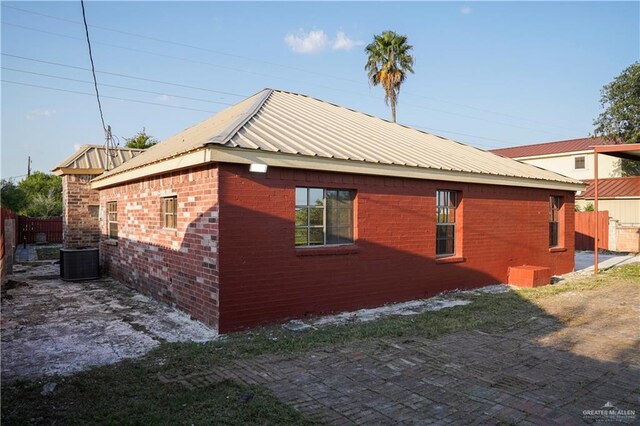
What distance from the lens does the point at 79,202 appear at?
49.8 ft

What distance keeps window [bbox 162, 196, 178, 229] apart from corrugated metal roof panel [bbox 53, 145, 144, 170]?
25.0ft

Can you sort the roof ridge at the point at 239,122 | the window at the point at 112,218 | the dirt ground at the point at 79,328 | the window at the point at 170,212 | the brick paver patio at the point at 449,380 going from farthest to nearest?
the window at the point at 112,218 < the window at the point at 170,212 < the roof ridge at the point at 239,122 < the dirt ground at the point at 79,328 < the brick paver patio at the point at 449,380

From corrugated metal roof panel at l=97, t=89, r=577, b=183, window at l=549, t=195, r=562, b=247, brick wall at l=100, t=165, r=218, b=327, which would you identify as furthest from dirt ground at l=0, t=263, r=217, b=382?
window at l=549, t=195, r=562, b=247

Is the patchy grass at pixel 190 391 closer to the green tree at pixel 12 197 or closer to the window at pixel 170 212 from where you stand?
the window at pixel 170 212

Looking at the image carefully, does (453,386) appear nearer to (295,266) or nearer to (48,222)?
(295,266)

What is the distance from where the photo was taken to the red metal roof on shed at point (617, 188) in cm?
2742

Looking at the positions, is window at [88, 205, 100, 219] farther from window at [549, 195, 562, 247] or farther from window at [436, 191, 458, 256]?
window at [549, 195, 562, 247]

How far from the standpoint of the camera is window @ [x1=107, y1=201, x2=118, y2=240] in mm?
12742

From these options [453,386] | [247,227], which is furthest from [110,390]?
[453,386]

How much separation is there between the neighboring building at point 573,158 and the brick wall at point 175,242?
104 ft

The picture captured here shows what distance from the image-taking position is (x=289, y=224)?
7660 mm

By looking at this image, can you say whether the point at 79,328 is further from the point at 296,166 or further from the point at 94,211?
the point at 94,211

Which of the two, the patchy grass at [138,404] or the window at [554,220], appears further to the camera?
the window at [554,220]

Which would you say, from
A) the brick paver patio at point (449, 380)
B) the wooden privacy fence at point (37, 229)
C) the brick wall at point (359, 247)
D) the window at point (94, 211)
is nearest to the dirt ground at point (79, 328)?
the brick wall at point (359, 247)
